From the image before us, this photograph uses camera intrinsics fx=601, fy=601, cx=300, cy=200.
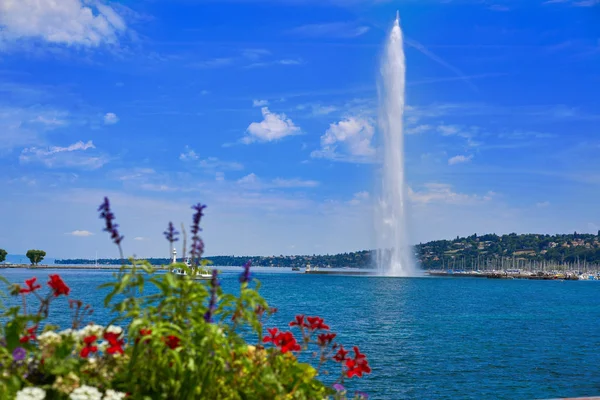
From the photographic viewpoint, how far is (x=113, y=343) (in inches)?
161

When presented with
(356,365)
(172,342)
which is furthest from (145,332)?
(356,365)

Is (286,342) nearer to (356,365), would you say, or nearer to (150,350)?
(356,365)

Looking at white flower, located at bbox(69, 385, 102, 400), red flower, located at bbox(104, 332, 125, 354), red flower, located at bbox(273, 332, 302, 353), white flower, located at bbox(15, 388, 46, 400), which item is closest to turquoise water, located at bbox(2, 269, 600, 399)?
red flower, located at bbox(273, 332, 302, 353)

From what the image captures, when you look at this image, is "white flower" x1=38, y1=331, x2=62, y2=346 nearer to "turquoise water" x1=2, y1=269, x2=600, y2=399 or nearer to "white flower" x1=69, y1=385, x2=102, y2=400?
"white flower" x1=69, y1=385, x2=102, y2=400

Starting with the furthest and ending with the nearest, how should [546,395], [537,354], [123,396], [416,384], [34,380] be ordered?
[537,354] < [416,384] < [546,395] < [34,380] < [123,396]

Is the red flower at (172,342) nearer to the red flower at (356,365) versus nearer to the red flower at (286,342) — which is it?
the red flower at (286,342)

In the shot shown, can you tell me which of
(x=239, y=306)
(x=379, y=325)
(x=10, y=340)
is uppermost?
(x=239, y=306)

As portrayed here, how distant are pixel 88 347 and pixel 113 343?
16 cm

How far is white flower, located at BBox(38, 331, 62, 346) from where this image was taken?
4164 mm

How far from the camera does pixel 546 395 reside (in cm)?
2250

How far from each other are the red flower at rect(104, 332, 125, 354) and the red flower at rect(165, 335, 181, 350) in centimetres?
35

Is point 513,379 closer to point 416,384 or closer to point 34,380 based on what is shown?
point 416,384

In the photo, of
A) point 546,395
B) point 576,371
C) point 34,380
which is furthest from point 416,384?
point 34,380

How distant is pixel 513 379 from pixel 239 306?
24981 millimetres
